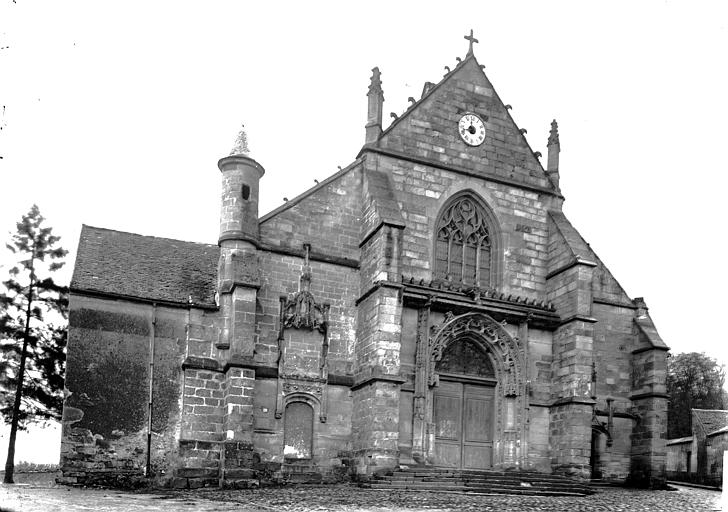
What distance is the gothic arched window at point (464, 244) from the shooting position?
81.0 ft

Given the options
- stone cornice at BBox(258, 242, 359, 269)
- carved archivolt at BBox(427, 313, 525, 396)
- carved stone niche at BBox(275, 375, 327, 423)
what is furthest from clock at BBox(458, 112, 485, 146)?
carved stone niche at BBox(275, 375, 327, 423)

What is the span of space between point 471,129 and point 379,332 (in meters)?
8.18

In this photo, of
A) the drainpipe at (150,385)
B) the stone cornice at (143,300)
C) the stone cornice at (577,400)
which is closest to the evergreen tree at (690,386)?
the stone cornice at (577,400)

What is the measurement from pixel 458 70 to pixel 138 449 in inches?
588

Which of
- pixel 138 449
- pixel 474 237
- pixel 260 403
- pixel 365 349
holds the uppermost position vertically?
pixel 474 237

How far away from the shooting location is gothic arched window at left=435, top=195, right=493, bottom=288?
24.7m

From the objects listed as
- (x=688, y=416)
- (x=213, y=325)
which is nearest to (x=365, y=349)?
(x=213, y=325)

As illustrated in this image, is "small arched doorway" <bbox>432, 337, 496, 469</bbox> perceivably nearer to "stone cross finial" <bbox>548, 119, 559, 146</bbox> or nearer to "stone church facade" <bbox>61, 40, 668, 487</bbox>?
"stone church facade" <bbox>61, 40, 668, 487</bbox>

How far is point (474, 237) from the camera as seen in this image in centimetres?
2530

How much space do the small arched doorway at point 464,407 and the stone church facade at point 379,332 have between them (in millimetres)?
57

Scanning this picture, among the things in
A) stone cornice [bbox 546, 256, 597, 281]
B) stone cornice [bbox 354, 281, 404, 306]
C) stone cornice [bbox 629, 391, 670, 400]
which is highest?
stone cornice [bbox 546, 256, 597, 281]

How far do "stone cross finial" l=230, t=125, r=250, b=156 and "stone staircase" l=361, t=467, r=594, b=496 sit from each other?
31.4 ft

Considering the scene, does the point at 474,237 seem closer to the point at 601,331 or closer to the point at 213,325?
the point at 601,331

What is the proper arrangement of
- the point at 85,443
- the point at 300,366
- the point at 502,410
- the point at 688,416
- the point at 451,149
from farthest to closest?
the point at 688,416 < the point at 451,149 < the point at 502,410 < the point at 300,366 < the point at 85,443
